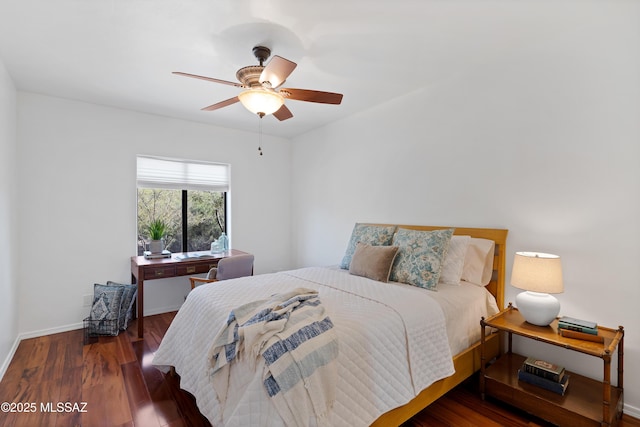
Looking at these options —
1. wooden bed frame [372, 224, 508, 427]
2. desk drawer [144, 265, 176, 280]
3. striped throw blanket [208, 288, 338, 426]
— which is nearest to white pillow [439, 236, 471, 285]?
wooden bed frame [372, 224, 508, 427]

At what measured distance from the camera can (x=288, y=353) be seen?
1351 mm

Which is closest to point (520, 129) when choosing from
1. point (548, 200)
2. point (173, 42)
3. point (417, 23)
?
point (548, 200)

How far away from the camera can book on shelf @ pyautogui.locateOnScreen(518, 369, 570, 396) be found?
1.87 meters

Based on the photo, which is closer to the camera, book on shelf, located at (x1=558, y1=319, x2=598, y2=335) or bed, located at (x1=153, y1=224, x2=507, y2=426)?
bed, located at (x1=153, y1=224, x2=507, y2=426)

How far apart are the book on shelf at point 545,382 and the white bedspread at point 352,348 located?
39 centimetres

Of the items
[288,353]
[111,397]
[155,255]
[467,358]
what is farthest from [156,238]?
[467,358]

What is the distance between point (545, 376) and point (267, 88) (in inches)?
104

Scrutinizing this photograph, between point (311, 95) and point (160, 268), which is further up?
point (311, 95)

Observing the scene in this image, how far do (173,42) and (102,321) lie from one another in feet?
9.33

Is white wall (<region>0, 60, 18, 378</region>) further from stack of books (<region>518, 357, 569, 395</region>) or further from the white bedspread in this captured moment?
stack of books (<region>518, 357, 569, 395</region>)

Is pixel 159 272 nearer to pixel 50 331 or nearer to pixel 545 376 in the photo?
pixel 50 331

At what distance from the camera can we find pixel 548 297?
2002 millimetres

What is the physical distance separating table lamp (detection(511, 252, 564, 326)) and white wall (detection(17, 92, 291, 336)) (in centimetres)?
375

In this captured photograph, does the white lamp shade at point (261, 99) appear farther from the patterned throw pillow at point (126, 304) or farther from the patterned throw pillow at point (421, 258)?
the patterned throw pillow at point (126, 304)
